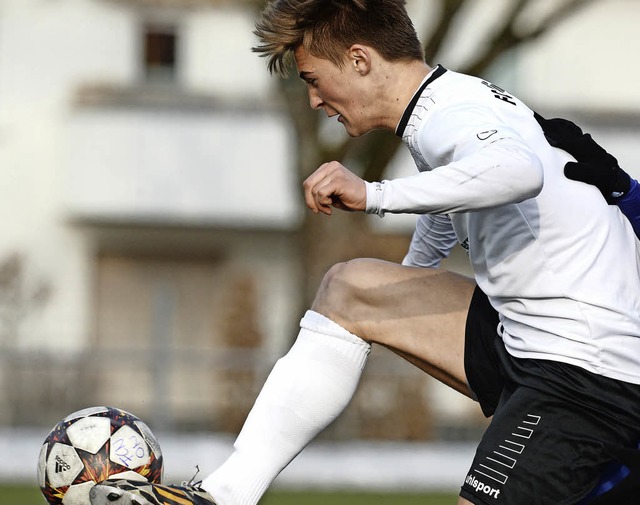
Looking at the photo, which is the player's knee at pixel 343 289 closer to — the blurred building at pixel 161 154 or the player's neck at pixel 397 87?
the player's neck at pixel 397 87

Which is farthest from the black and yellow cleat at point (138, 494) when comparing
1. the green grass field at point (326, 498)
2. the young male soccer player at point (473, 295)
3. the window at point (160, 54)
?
the window at point (160, 54)

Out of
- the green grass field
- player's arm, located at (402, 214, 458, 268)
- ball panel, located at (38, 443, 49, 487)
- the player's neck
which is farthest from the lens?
the green grass field

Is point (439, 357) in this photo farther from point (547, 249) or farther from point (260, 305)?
point (260, 305)

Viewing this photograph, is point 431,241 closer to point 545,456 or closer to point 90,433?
point 545,456

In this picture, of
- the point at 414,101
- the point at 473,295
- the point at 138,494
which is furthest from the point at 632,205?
the point at 138,494

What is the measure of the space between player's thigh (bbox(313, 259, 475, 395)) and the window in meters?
16.1

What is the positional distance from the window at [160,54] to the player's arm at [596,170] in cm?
1640

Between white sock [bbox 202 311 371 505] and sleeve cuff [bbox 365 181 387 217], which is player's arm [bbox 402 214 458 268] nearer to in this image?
white sock [bbox 202 311 371 505]

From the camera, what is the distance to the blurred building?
19.1 meters

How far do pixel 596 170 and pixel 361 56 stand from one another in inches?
29.1

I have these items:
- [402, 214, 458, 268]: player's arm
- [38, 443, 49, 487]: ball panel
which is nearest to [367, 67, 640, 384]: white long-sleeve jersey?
[402, 214, 458, 268]: player's arm

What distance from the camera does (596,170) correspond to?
3914mm

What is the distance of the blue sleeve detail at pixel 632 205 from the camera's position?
398 centimetres

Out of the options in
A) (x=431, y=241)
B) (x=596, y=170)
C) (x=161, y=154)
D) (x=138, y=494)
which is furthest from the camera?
(x=161, y=154)
